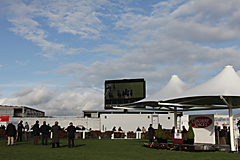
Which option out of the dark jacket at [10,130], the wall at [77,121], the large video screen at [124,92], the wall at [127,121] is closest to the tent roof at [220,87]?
the dark jacket at [10,130]

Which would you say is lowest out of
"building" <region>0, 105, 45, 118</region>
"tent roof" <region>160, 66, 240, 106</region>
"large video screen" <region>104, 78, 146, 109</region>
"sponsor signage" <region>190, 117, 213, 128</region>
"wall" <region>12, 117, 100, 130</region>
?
"wall" <region>12, 117, 100, 130</region>

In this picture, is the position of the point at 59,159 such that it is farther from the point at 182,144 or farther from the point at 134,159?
the point at 182,144

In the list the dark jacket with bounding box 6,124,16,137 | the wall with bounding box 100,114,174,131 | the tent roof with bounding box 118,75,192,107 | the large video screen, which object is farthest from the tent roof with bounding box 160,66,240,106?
the wall with bounding box 100,114,174,131

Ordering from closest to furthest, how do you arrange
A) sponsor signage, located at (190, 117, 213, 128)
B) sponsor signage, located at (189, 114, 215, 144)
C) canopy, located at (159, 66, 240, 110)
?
canopy, located at (159, 66, 240, 110) < sponsor signage, located at (189, 114, 215, 144) < sponsor signage, located at (190, 117, 213, 128)

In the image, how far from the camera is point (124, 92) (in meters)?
40.5

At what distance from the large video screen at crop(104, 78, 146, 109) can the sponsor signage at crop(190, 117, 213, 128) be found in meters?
20.0

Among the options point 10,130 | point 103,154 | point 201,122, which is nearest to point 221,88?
point 201,122

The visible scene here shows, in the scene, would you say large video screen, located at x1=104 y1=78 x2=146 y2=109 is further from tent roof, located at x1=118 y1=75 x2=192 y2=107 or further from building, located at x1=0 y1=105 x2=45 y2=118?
building, located at x1=0 y1=105 x2=45 y2=118

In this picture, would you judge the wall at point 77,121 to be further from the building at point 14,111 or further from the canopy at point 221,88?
the canopy at point 221,88

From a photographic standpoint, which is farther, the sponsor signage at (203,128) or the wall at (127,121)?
the wall at (127,121)

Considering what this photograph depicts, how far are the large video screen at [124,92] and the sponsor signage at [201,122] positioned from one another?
20.0 m

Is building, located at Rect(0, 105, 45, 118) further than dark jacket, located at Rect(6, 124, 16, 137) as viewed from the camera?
Yes

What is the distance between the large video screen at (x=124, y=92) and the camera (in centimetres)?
4006

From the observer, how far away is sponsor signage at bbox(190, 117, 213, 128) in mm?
19031
